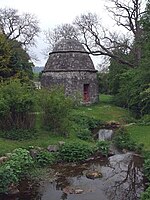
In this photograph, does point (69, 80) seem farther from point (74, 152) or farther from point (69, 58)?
point (74, 152)

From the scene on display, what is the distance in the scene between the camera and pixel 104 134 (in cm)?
2384

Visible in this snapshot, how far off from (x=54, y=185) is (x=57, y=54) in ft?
71.4

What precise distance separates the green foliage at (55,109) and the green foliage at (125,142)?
3268 millimetres

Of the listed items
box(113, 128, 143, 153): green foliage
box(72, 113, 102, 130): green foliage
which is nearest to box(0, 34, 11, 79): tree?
box(72, 113, 102, 130): green foliage

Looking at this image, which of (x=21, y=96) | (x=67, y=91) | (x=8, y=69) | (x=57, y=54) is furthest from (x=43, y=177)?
(x=57, y=54)

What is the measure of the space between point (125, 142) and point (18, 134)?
6.48m

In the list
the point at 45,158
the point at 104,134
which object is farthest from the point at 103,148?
the point at 104,134

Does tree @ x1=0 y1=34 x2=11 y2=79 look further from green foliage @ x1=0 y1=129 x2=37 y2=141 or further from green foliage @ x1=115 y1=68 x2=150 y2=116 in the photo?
green foliage @ x1=0 y1=129 x2=37 y2=141

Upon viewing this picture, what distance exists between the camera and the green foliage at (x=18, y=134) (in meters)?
18.4

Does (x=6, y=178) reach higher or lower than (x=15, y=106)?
lower

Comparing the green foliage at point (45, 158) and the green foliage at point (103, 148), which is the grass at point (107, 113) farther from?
the green foliage at point (45, 158)

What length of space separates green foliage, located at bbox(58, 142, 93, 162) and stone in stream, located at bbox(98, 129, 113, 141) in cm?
438

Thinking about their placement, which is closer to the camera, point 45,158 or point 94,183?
point 94,183

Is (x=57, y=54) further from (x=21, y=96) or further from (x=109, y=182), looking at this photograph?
(x=109, y=182)
